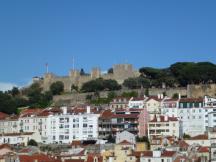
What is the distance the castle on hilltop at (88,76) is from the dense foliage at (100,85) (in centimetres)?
402

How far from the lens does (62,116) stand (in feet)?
251

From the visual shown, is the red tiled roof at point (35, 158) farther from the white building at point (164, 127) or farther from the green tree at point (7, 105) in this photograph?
the green tree at point (7, 105)

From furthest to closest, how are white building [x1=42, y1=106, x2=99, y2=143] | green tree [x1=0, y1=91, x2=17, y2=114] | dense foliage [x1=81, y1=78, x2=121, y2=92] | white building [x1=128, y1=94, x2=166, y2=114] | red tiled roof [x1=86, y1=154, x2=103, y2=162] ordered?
dense foliage [x1=81, y1=78, x2=121, y2=92] < green tree [x1=0, y1=91, x2=17, y2=114] < white building [x1=128, y1=94, x2=166, y2=114] < white building [x1=42, y1=106, x2=99, y2=143] < red tiled roof [x1=86, y1=154, x2=103, y2=162]

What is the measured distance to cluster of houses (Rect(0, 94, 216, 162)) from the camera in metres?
63.1

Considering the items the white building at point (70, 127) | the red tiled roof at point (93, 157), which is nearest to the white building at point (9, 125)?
the white building at point (70, 127)

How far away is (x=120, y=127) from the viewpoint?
237 feet

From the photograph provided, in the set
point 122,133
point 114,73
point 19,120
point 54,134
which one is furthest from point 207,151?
point 114,73

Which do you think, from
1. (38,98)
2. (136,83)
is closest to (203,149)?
(136,83)

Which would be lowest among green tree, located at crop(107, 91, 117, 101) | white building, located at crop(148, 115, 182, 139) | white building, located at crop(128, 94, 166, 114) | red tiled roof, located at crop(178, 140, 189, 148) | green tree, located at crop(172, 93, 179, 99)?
red tiled roof, located at crop(178, 140, 189, 148)

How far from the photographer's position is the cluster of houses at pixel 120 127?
63.1m

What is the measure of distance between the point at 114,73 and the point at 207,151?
44.5 meters

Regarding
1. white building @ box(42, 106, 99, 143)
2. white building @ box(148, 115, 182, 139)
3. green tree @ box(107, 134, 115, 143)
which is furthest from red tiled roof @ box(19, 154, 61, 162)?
white building @ box(42, 106, 99, 143)

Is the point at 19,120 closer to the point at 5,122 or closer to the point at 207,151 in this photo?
the point at 5,122

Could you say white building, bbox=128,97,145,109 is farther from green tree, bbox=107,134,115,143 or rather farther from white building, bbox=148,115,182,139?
green tree, bbox=107,134,115,143
